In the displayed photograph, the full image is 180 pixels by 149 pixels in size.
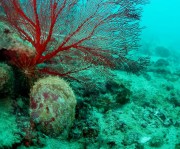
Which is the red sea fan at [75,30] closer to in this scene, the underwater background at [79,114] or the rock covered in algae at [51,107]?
the underwater background at [79,114]

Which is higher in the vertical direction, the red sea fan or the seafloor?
the red sea fan

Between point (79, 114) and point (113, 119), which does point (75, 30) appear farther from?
point (113, 119)

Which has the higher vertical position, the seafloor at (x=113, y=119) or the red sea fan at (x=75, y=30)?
the red sea fan at (x=75, y=30)

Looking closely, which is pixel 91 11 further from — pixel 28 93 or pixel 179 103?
pixel 179 103

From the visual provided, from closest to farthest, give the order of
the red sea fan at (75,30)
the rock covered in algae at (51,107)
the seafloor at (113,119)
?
the seafloor at (113,119)
the rock covered in algae at (51,107)
the red sea fan at (75,30)

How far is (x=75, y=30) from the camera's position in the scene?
4742 mm

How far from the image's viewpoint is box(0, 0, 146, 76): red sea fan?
15.1 feet

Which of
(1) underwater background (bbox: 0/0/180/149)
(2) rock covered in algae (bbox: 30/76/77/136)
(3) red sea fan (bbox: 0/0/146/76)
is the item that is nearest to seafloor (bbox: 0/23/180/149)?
(1) underwater background (bbox: 0/0/180/149)

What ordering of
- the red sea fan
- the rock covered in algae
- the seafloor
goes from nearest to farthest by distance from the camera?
the seafloor, the rock covered in algae, the red sea fan

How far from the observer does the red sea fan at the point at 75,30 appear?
461cm

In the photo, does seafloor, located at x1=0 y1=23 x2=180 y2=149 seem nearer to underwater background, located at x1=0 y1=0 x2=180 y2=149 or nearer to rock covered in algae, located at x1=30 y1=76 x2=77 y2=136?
underwater background, located at x1=0 y1=0 x2=180 y2=149

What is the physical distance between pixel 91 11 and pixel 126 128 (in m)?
2.65

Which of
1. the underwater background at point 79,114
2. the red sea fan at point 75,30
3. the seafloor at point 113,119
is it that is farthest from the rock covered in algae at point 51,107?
the red sea fan at point 75,30

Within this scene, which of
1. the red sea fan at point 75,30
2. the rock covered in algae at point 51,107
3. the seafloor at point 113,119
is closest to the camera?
the seafloor at point 113,119
